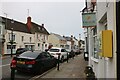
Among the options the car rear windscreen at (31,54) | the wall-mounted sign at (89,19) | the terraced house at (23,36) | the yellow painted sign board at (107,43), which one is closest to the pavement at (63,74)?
the car rear windscreen at (31,54)

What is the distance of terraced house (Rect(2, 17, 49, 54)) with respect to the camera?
44344 millimetres

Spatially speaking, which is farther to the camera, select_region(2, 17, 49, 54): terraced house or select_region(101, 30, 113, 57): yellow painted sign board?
select_region(2, 17, 49, 54): terraced house

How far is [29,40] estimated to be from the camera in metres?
55.2

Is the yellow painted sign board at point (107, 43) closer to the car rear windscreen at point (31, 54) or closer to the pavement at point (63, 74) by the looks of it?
the pavement at point (63, 74)

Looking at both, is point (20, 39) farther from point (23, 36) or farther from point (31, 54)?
point (31, 54)

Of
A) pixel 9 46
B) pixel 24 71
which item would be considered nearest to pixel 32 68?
pixel 24 71

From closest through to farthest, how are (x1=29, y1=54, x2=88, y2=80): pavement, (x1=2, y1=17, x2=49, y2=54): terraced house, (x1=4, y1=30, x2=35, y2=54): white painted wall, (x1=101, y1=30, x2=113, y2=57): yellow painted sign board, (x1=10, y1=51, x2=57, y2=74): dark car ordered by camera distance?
(x1=101, y1=30, x2=113, y2=57): yellow painted sign board → (x1=29, y1=54, x2=88, y2=80): pavement → (x1=10, y1=51, x2=57, y2=74): dark car → (x1=4, y1=30, x2=35, y2=54): white painted wall → (x1=2, y1=17, x2=49, y2=54): terraced house

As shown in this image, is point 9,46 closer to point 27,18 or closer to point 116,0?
point 27,18

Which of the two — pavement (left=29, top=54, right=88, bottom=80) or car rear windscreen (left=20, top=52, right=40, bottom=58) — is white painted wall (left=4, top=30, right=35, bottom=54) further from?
car rear windscreen (left=20, top=52, right=40, bottom=58)

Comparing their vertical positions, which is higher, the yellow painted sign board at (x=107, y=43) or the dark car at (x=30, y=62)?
the yellow painted sign board at (x=107, y=43)

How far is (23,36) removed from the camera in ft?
169

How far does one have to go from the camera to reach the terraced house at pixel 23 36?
44.3m

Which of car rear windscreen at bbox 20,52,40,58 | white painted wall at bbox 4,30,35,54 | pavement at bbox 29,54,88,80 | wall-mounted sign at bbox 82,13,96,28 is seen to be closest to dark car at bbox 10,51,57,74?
car rear windscreen at bbox 20,52,40,58

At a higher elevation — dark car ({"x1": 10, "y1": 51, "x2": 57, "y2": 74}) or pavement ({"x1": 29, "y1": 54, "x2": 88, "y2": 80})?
dark car ({"x1": 10, "y1": 51, "x2": 57, "y2": 74})
